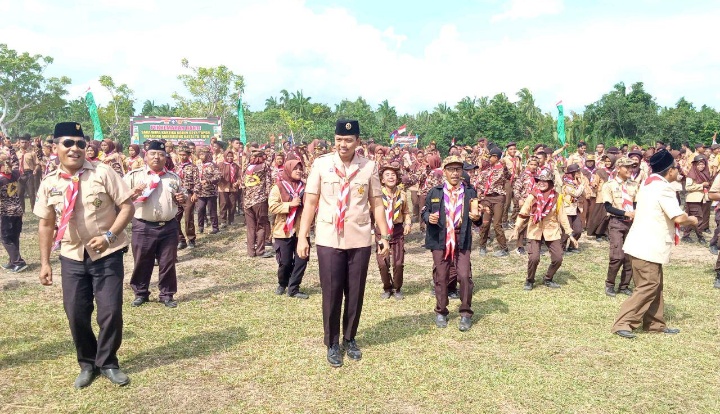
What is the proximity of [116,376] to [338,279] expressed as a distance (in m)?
2.25

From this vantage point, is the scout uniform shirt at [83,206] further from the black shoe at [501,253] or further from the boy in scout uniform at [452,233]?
the black shoe at [501,253]

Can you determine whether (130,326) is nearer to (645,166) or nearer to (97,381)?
(97,381)

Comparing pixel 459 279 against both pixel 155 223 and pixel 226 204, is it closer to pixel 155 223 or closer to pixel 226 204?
pixel 155 223

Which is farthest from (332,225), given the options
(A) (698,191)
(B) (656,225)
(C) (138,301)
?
(A) (698,191)

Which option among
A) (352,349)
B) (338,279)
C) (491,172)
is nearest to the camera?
(338,279)

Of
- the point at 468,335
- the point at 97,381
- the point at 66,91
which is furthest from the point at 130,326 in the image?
the point at 66,91

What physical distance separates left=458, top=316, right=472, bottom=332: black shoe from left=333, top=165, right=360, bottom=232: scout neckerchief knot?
7.11ft

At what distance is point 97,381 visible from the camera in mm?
4812

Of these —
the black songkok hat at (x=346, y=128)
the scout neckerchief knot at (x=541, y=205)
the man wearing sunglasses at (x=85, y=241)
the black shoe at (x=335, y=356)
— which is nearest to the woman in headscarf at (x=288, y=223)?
the black shoe at (x=335, y=356)

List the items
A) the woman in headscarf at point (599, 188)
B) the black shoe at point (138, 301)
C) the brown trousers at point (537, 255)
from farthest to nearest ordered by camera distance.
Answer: the woman in headscarf at point (599, 188) → the brown trousers at point (537, 255) → the black shoe at point (138, 301)

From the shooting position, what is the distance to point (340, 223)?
5086 mm

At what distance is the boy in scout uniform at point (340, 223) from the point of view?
5121 mm

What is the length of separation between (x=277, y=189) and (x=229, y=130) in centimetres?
5316

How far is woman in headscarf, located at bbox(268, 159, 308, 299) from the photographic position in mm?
7629
